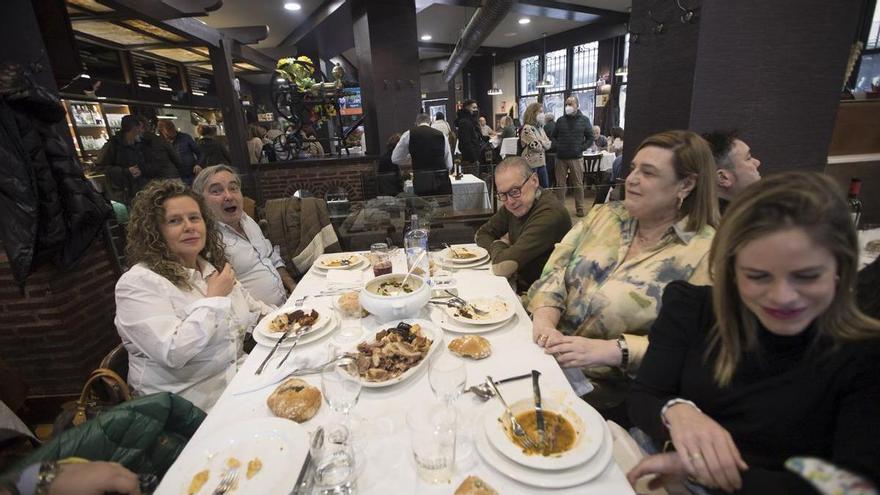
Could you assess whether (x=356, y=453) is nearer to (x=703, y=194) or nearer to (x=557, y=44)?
(x=703, y=194)

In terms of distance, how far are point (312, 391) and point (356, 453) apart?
0.27m

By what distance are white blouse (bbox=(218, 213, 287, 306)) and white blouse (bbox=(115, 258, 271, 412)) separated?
65 cm

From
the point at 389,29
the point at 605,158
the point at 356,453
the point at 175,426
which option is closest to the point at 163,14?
the point at 389,29

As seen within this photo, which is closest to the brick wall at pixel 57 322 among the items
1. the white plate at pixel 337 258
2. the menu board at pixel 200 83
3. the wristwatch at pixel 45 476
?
the white plate at pixel 337 258

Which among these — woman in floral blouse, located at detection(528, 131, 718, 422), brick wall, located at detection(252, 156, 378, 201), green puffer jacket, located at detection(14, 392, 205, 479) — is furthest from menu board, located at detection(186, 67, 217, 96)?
woman in floral blouse, located at detection(528, 131, 718, 422)

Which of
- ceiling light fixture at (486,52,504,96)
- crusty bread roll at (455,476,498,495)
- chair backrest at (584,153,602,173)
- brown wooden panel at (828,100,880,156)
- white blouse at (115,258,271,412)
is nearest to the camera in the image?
crusty bread roll at (455,476,498,495)

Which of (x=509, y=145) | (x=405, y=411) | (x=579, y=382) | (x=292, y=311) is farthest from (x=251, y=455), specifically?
(x=509, y=145)

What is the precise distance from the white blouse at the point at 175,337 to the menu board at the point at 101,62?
6371 millimetres

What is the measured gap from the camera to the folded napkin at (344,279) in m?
2.12

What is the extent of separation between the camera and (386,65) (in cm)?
642

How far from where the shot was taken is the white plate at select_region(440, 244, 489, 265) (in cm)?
234

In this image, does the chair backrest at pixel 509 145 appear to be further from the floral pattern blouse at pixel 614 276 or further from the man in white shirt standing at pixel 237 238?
the floral pattern blouse at pixel 614 276

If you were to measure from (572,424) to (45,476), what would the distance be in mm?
1289

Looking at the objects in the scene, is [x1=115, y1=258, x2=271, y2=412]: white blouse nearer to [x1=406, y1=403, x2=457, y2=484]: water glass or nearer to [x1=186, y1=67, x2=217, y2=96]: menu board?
[x1=406, y1=403, x2=457, y2=484]: water glass
